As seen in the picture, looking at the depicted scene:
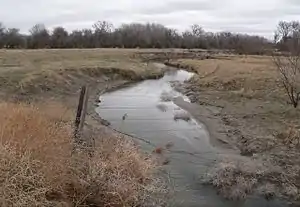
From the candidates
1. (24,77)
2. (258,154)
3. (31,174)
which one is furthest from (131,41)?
(31,174)

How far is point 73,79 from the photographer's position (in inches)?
1496

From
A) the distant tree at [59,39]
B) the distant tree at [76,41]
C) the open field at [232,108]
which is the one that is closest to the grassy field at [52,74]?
the open field at [232,108]

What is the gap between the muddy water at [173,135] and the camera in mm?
12375

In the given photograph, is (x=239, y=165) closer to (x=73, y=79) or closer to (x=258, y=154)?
(x=258, y=154)

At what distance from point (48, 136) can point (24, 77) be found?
2280 cm

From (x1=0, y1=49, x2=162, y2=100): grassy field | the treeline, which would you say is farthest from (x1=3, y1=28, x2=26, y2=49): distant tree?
(x1=0, y1=49, x2=162, y2=100): grassy field

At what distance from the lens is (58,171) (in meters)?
9.59

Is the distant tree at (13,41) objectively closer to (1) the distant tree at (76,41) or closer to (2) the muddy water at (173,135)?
(1) the distant tree at (76,41)

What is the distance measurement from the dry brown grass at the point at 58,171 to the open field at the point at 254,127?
3.24 m

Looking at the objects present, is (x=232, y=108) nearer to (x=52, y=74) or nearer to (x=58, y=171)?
(x=52, y=74)

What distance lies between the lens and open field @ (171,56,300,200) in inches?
532

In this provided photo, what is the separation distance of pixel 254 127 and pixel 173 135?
4168mm

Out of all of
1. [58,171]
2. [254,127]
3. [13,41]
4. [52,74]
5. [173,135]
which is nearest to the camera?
[58,171]

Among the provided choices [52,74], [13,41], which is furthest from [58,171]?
[13,41]
